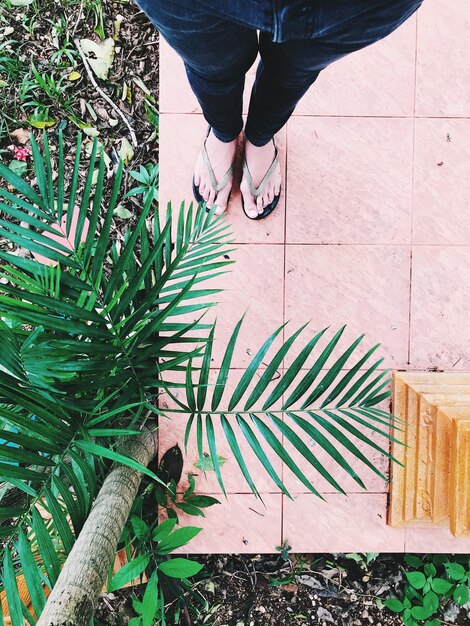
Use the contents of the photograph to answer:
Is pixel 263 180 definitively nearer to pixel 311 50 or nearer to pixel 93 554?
pixel 311 50

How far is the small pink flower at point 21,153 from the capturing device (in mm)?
1451

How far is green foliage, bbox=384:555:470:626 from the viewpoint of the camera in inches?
53.2

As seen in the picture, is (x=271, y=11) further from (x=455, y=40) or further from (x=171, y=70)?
(x=455, y=40)

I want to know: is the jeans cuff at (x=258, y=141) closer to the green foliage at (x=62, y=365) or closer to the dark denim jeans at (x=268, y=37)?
the dark denim jeans at (x=268, y=37)

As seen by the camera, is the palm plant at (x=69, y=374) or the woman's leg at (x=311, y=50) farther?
the palm plant at (x=69, y=374)

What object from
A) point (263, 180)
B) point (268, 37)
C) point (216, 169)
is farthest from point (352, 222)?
point (268, 37)

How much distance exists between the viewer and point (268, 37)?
2.18 feet

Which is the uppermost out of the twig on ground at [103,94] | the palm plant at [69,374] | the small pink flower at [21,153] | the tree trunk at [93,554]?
the twig on ground at [103,94]

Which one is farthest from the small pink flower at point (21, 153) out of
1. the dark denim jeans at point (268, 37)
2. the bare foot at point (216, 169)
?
the dark denim jeans at point (268, 37)

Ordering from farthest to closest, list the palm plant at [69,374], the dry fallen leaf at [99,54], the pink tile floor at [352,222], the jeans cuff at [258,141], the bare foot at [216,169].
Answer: the dry fallen leaf at [99,54] → the pink tile floor at [352,222] → the bare foot at [216,169] → the jeans cuff at [258,141] → the palm plant at [69,374]

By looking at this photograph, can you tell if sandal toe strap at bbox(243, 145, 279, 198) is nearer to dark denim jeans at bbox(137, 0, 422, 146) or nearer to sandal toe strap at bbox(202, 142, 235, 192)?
sandal toe strap at bbox(202, 142, 235, 192)

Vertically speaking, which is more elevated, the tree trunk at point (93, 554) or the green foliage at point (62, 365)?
the green foliage at point (62, 365)

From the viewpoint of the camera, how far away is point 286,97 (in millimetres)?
838

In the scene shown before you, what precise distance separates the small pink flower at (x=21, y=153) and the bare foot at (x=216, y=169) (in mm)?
543
